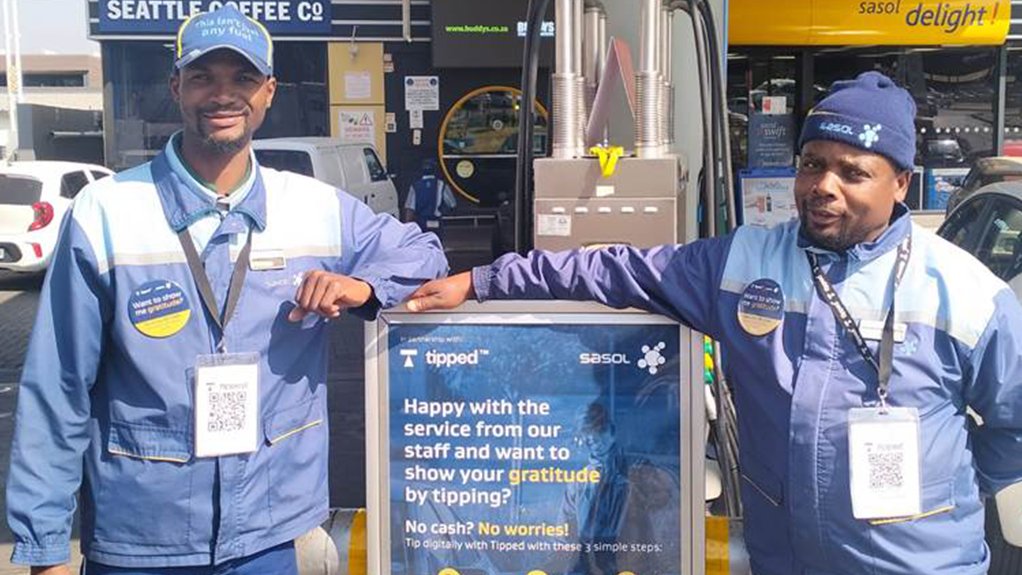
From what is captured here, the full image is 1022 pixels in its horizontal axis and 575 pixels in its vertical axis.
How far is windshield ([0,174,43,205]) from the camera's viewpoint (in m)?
13.5

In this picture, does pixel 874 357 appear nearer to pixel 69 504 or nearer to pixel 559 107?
pixel 69 504

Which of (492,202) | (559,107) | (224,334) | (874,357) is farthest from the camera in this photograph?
(492,202)

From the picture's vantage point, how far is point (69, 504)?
2.44 meters

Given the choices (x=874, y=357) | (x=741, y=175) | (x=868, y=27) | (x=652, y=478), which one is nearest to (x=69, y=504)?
(x=652, y=478)

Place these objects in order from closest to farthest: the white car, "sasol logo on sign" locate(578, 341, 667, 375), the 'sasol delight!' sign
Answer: "sasol logo on sign" locate(578, 341, 667, 375) < the white car < the 'sasol delight!' sign

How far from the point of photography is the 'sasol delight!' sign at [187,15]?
17.8 meters

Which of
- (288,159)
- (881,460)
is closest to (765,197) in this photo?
(288,159)

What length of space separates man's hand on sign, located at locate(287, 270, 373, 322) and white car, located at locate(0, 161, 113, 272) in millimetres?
11380

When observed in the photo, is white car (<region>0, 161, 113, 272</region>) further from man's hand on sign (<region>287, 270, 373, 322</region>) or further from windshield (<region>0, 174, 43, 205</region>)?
man's hand on sign (<region>287, 270, 373, 322</region>)

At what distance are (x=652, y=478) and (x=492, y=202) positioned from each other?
51.7 feet

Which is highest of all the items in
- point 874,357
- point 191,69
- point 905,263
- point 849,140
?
point 191,69

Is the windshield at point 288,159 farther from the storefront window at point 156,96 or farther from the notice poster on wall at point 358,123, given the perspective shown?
the storefront window at point 156,96

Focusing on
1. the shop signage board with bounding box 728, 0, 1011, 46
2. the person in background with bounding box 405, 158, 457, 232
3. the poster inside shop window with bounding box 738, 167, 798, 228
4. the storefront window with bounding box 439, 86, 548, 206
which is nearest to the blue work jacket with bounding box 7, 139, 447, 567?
the poster inside shop window with bounding box 738, 167, 798, 228

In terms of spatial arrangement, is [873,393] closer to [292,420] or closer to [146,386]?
[292,420]
